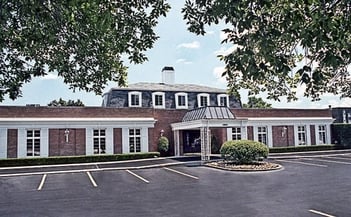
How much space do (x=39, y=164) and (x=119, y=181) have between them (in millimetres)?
10893

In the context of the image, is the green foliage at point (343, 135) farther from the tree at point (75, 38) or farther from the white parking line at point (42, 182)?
the tree at point (75, 38)

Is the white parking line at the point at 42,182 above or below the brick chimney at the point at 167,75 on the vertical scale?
below

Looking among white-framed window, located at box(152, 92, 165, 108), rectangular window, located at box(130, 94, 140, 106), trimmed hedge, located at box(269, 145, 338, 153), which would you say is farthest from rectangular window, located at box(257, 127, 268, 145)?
rectangular window, located at box(130, 94, 140, 106)

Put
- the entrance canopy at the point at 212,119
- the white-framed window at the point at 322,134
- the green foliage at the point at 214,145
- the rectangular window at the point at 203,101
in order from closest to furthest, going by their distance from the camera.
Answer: the entrance canopy at the point at 212,119, the green foliage at the point at 214,145, the rectangular window at the point at 203,101, the white-framed window at the point at 322,134

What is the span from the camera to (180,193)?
12586 mm

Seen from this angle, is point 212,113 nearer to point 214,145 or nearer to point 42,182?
point 214,145

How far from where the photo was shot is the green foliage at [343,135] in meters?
35.1

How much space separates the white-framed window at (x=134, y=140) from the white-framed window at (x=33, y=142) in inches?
277

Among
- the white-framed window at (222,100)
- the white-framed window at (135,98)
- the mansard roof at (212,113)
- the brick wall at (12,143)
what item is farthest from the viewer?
the white-framed window at (222,100)

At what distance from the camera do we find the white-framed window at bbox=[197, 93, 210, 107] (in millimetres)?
33562

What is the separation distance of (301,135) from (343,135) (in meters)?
4.81

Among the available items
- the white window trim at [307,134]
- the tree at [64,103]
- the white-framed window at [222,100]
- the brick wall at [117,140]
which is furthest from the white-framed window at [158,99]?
the tree at [64,103]

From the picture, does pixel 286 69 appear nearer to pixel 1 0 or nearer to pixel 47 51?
pixel 1 0

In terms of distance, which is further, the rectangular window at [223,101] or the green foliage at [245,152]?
the rectangular window at [223,101]
